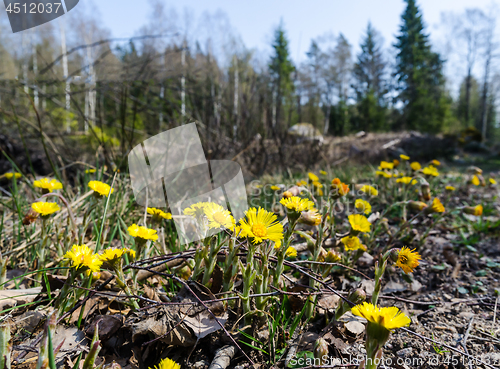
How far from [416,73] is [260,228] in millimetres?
22905

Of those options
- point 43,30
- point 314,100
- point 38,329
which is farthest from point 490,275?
point 43,30

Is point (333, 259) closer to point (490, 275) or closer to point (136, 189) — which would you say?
point (490, 275)

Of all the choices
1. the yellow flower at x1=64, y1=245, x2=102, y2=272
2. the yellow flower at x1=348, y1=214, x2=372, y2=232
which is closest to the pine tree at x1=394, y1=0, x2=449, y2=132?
the yellow flower at x1=348, y1=214, x2=372, y2=232

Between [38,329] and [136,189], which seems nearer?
[38,329]

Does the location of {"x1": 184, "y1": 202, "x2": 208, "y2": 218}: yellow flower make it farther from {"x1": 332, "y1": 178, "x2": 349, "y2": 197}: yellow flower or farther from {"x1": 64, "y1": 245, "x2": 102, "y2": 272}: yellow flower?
{"x1": 332, "y1": 178, "x2": 349, "y2": 197}: yellow flower

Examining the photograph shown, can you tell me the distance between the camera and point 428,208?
152 cm

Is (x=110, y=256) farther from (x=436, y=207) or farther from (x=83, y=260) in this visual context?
(x=436, y=207)

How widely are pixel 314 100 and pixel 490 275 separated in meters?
4.23

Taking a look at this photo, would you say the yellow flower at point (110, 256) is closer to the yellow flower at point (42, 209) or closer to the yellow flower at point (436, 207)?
the yellow flower at point (42, 209)

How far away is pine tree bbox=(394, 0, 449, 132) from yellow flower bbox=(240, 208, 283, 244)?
20.3 m

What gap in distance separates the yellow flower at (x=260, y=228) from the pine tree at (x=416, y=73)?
2032 centimetres

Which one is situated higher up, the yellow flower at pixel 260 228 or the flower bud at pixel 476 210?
the yellow flower at pixel 260 228

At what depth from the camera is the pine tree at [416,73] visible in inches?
700

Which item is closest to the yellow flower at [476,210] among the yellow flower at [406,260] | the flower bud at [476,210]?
the flower bud at [476,210]
